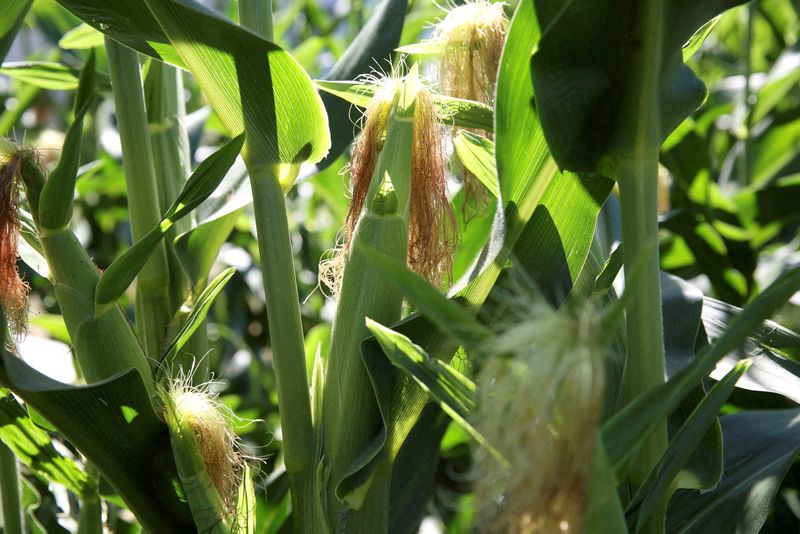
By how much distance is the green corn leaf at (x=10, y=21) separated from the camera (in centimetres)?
62

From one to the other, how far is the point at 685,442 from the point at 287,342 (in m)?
0.25

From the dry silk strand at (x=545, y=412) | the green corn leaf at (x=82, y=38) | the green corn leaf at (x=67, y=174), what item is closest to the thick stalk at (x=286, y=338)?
the green corn leaf at (x=67, y=174)

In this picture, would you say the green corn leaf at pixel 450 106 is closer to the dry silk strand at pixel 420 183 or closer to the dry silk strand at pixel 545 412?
the dry silk strand at pixel 420 183

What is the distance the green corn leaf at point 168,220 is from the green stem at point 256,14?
0.09m

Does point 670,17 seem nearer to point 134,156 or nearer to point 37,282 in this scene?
point 134,156

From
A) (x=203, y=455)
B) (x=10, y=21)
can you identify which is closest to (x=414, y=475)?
(x=203, y=455)

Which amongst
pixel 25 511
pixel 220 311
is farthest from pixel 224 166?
pixel 220 311

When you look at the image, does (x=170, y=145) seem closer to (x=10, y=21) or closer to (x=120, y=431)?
(x=10, y=21)

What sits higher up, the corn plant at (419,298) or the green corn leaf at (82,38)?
the green corn leaf at (82,38)

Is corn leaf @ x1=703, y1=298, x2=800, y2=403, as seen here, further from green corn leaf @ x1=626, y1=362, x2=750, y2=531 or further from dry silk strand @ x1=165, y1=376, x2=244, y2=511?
dry silk strand @ x1=165, y1=376, x2=244, y2=511

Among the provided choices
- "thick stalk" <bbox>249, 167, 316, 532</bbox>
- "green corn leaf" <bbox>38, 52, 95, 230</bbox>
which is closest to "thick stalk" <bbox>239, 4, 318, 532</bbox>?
"thick stalk" <bbox>249, 167, 316, 532</bbox>

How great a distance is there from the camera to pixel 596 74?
18.2 inches

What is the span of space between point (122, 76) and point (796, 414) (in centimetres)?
53

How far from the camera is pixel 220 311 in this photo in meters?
1.43
